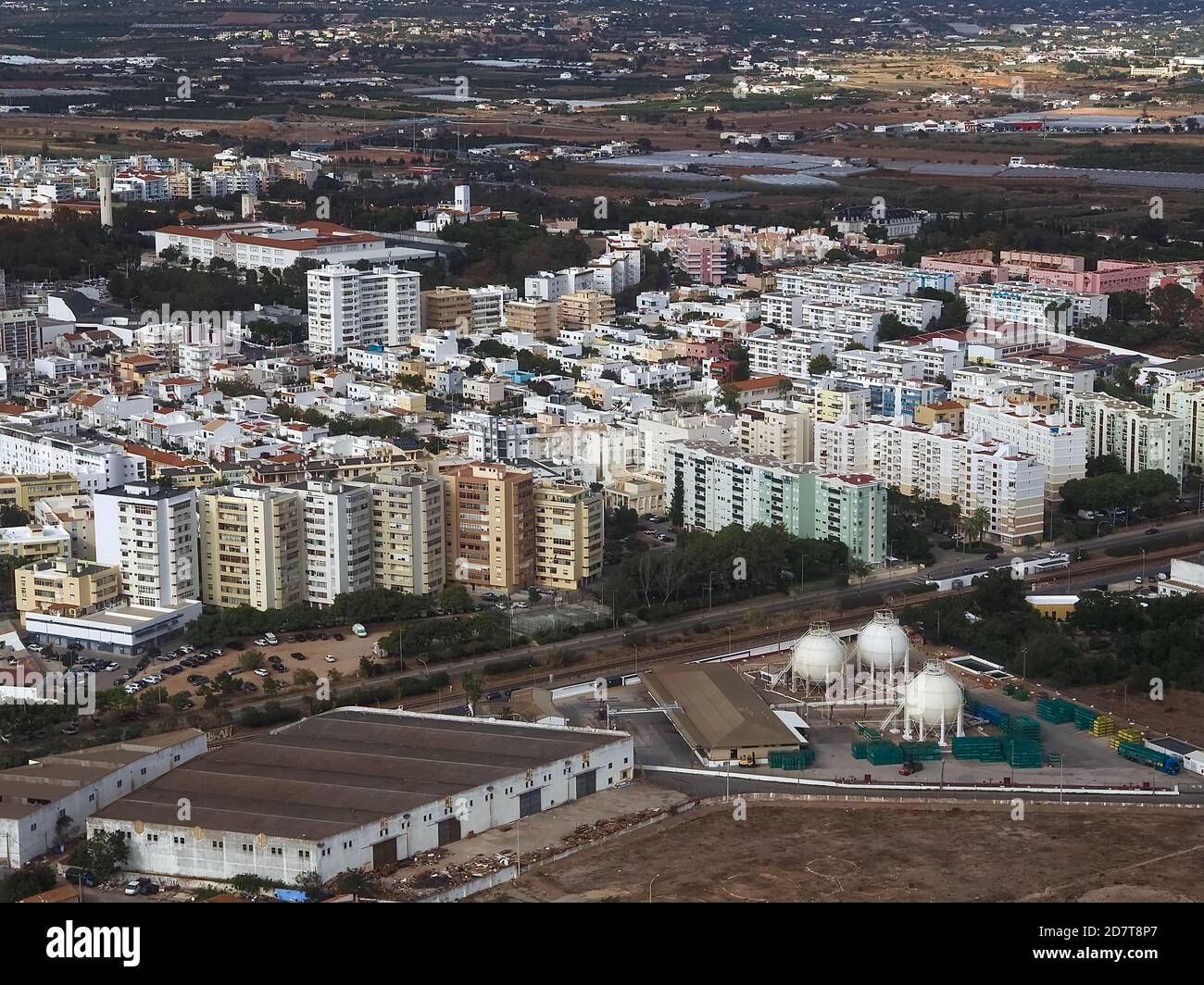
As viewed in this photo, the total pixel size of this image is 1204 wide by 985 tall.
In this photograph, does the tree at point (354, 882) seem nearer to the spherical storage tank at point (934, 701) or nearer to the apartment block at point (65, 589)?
the spherical storage tank at point (934, 701)

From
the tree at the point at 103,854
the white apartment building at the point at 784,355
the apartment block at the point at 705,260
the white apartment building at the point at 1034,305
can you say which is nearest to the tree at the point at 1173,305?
the white apartment building at the point at 1034,305

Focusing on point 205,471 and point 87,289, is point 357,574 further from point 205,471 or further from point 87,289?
point 87,289

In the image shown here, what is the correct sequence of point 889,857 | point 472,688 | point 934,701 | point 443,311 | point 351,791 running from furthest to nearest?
point 443,311 → point 472,688 → point 934,701 → point 351,791 → point 889,857

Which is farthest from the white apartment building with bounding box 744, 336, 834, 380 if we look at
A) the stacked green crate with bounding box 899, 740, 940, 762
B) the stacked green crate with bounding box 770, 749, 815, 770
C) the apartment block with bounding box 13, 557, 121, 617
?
the stacked green crate with bounding box 770, 749, 815, 770

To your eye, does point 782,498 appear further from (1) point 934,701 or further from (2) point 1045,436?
(1) point 934,701

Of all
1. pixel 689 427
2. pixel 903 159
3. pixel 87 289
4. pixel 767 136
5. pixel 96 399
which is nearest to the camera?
pixel 689 427

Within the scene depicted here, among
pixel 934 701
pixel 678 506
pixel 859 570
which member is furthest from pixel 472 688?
pixel 678 506
